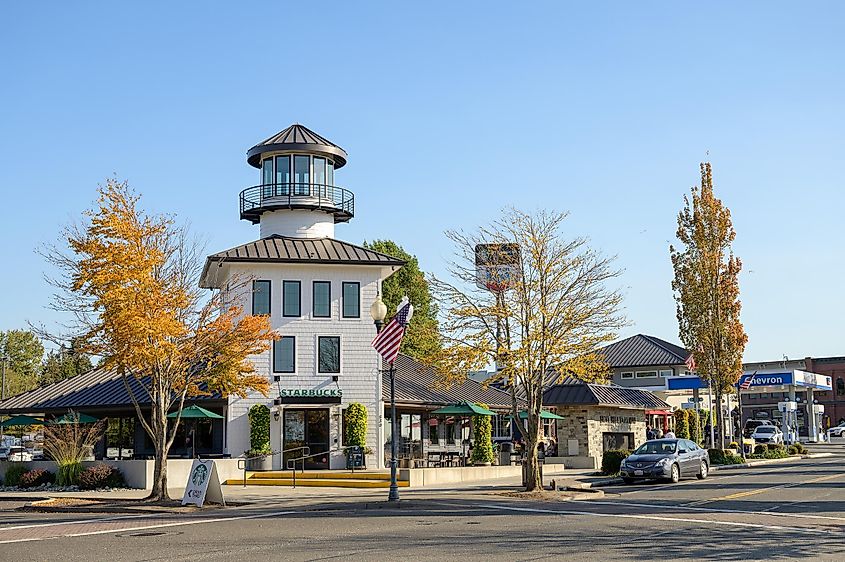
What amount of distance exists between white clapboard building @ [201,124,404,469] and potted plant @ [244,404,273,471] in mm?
374

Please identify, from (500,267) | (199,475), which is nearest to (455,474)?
(500,267)

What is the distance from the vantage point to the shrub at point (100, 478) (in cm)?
3073

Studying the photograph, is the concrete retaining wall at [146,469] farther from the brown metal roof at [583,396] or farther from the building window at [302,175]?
the brown metal roof at [583,396]

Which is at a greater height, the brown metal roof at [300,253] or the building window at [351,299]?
the brown metal roof at [300,253]

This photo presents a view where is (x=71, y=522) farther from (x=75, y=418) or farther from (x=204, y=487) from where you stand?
(x=75, y=418)

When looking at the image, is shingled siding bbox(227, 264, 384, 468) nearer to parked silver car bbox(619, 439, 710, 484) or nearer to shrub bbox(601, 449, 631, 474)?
shrub bbox(601, 449, 631, 474)

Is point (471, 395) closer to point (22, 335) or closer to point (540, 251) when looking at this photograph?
point (540, 251)

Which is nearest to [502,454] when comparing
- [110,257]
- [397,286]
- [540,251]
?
[540,251]

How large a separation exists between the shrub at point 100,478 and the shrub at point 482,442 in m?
16.9

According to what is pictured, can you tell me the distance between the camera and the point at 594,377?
28.3m

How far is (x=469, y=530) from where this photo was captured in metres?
18.3

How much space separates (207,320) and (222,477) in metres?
9.92

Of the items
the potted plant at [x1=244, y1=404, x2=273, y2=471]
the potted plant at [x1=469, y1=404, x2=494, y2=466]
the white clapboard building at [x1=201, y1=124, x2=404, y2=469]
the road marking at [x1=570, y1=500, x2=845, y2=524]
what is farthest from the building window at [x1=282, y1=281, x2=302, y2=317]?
the road marking at [x1=570, y1=500, x2=845, y2=524]

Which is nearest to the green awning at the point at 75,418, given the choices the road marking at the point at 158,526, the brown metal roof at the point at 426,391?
the brown metal roof at the point at 426,391
